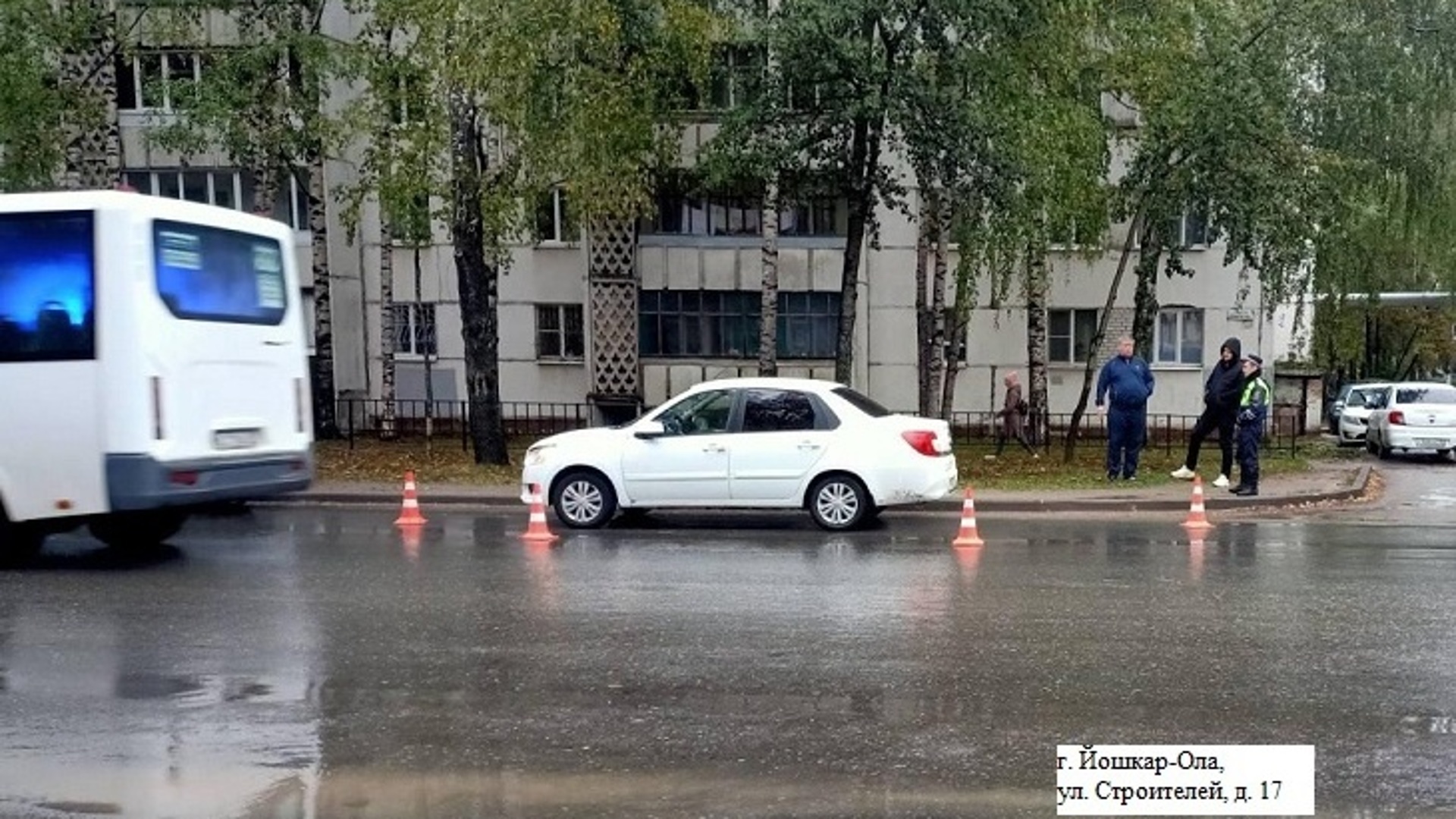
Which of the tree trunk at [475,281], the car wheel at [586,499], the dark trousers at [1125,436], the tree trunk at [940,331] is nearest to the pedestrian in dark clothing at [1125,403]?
the dark trousers at [1125,436]

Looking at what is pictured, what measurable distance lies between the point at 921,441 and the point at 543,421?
56.4 ft

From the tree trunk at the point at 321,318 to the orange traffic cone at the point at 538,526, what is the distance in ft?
47.3

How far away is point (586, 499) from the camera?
13.5m

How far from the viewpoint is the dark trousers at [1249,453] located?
16.2 m

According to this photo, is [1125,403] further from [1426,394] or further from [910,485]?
[1426,394]

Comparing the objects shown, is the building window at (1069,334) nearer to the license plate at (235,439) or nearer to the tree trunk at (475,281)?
the tree trunk at (475,281)

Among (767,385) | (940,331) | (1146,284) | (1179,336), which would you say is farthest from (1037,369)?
(767,385)

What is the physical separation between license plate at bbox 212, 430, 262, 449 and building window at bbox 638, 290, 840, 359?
17678mm

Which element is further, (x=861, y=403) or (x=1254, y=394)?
(x=1254, y=394)

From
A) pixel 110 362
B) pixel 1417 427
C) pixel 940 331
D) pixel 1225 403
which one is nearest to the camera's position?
pixel 110 362

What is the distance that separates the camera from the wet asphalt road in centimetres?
548

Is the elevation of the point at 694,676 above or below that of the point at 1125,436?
below

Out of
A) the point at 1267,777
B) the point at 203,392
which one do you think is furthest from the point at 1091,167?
the point at 1267,777
